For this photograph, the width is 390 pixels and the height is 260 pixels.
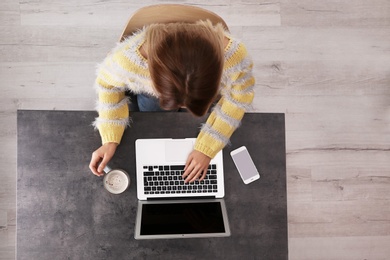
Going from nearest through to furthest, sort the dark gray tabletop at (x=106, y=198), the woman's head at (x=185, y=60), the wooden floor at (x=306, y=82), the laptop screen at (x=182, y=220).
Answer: the woman's head at (x=185, y=60), the laptop screen at (x=182, y=220), the dark gray tabletop at (x=106, y=198), the wooden floor at (x=306, y=82)

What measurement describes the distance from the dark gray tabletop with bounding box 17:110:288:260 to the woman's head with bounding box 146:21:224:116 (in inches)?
11.5

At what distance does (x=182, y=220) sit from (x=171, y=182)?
5.7 inches

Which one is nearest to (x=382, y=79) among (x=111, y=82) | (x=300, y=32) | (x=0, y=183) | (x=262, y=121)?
(x=300, y=32)

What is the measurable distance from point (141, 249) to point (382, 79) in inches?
63.0

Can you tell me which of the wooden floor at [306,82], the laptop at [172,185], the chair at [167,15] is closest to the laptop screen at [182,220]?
the laptop at [172,185]

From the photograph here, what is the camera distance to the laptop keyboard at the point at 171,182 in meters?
1.19

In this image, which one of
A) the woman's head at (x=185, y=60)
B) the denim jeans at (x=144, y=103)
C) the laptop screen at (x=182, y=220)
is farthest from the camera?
the denim jeans at (x=144, y=103)

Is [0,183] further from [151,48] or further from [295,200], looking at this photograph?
[295,200]

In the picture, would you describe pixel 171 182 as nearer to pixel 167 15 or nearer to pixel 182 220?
pixel 182 220

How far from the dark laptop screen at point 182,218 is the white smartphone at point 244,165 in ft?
0.45

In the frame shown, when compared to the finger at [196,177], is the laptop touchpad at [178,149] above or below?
above

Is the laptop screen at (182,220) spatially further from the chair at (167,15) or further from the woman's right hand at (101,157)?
the chair at (167,15)

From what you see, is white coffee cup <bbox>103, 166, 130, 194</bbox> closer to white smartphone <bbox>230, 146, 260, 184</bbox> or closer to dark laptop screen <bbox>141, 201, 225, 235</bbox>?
dark laptop screen <bbox>141, 201, 225, 235</bbox>

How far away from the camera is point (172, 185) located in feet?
3.93
